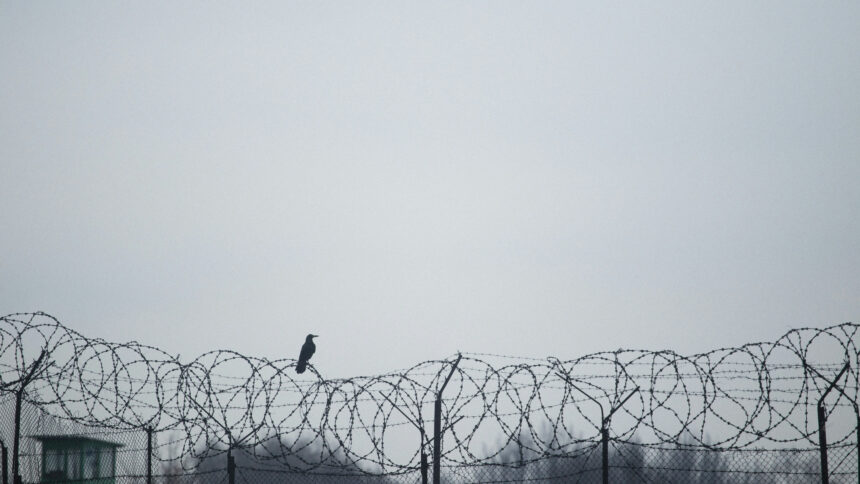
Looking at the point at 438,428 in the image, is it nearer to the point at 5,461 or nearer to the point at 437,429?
the point at 437,429

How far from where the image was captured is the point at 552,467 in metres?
21.5

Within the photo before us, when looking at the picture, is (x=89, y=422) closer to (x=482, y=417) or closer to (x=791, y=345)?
(x=482, y=417)

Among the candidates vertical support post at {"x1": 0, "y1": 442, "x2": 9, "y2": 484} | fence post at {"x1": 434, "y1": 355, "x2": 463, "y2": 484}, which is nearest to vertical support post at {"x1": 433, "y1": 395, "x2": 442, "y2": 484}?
fence post at {"x1": 434, "y1": 355, "x2": 463, "y2": 484}

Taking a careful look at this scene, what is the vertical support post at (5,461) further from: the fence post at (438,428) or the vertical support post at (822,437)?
the vertical support post at (822,437)

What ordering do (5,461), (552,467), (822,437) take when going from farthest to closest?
1. (552,467)
2. (5,461)
3. (822,437)

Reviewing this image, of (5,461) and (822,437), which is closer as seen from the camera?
(822,437)

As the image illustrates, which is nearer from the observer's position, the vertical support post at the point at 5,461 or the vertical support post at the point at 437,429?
the vertical support post at the point at 437,429

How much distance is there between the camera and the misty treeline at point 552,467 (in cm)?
1106

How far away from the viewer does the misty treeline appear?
436 inches

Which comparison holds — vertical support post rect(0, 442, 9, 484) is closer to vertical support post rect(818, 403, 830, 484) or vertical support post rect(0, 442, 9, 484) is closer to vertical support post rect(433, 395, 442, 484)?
vertical support post rect(433, 395, 442, 484)

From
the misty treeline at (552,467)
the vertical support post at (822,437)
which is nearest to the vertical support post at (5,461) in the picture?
the misty treeline at (552,467)

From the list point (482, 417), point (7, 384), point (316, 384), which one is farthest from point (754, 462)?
point (7, 384)

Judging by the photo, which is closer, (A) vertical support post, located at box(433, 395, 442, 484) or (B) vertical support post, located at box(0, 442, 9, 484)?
(A) vertical support post, located at box(433, 395, 442, 484)

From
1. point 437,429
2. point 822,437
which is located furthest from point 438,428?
point 822,437
